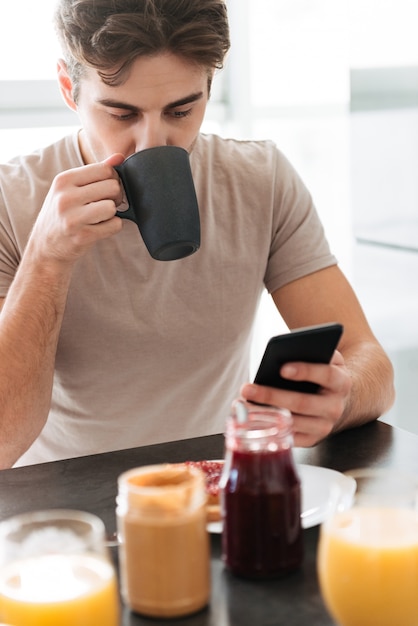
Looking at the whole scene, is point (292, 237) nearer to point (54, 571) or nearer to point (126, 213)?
point (126, 213)

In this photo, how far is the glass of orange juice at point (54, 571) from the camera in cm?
74

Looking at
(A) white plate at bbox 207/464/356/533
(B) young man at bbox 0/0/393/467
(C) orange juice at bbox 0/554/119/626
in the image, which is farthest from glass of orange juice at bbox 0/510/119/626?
(B) young man at bbox 0/0/393/467

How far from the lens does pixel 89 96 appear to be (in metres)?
1.60

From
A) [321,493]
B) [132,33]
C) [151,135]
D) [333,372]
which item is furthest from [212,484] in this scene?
[132,33]

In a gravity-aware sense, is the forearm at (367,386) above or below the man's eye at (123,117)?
below

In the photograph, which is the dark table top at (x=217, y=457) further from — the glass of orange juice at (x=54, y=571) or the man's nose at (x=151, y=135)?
the man's nose at (x=151, y=135)

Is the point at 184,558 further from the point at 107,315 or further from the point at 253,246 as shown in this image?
the point at 253,246

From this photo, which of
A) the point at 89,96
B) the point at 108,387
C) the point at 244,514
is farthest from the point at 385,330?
the point at 244,514

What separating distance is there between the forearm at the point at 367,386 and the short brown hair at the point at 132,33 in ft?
1.87

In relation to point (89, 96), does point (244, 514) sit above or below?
below

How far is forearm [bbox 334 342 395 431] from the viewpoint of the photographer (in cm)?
142

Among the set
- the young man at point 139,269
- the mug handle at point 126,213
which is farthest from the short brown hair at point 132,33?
the mug handle at point 126,213

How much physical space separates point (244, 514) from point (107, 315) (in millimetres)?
881

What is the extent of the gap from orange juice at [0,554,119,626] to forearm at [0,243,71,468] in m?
0.77
